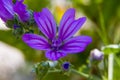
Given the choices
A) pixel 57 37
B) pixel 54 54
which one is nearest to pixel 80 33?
pixel 57 37

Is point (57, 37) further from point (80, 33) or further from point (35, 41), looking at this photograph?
point (80, 33)

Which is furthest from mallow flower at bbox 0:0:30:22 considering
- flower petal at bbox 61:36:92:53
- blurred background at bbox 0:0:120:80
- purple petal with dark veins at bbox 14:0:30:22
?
blurred background at bbox 0:0:120:80

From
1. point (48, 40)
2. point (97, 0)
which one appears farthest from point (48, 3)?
point (48, 40)

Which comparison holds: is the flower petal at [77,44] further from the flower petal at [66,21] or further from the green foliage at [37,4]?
the green foliage at [37,4]

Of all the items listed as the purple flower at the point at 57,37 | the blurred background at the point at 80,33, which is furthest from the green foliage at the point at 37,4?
the purple flower at the point at 57,37

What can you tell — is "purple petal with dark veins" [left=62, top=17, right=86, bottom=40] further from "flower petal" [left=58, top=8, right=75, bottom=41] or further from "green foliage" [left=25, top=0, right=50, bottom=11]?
"green foliage" [left=25, top=0, right=50, bottom=11]
